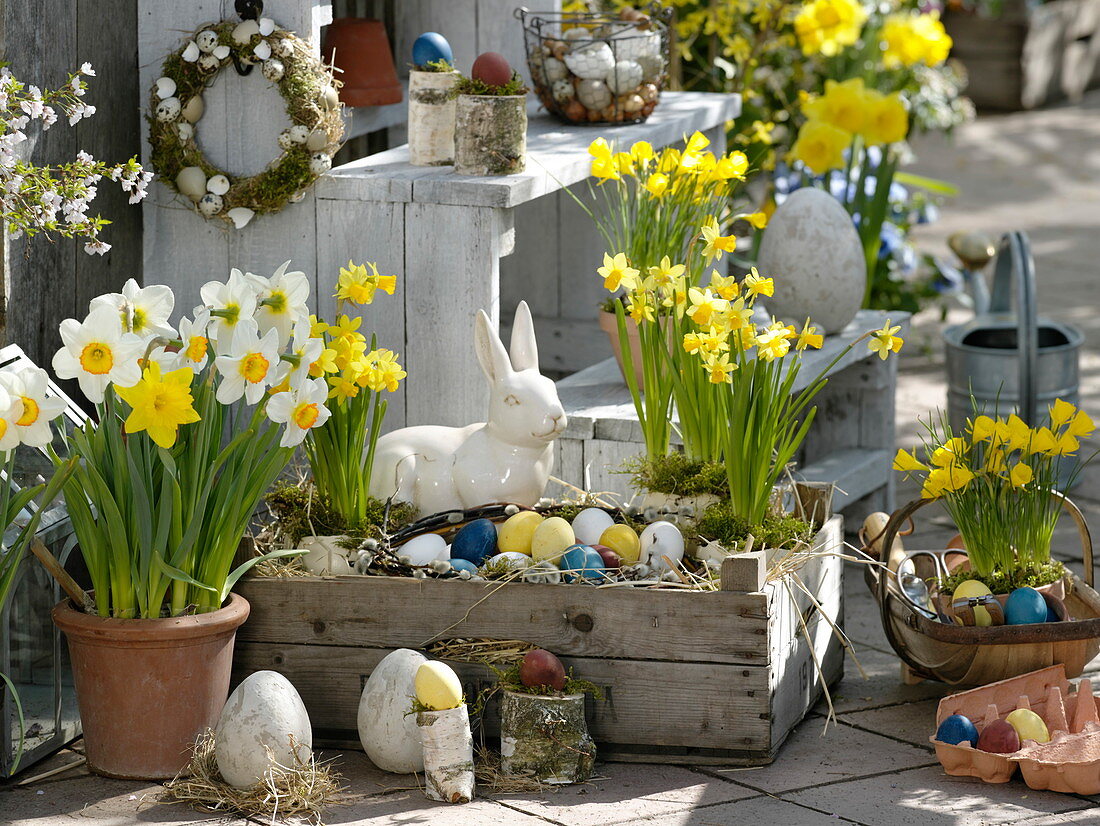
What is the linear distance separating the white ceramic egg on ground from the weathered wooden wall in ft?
4.71

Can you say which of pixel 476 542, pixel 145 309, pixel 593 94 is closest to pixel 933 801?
pixel 476 542

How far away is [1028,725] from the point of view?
2.64 metres

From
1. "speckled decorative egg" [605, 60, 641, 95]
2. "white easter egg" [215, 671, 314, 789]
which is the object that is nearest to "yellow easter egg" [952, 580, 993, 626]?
"white easter egg" [215, 671, 314, 789]

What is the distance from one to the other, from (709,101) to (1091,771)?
2.10m

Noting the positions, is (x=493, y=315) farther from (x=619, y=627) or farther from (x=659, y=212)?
(x=619, y=627)

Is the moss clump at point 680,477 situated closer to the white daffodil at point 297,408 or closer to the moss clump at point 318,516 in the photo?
the moss clump at point 318,516

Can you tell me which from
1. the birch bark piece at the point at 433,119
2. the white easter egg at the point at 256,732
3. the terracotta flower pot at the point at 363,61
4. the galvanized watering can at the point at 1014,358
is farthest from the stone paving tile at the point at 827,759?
the terracotta flower pot at the point at 363,61

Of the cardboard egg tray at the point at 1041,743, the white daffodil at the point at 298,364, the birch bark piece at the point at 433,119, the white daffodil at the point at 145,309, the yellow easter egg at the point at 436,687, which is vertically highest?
the birch bark piece at the point at 433,119

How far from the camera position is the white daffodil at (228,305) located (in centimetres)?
247

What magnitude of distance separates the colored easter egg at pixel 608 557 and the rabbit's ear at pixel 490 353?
37cm

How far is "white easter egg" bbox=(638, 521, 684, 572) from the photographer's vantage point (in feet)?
9.05

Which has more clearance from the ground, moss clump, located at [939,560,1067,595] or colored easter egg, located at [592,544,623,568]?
colored easter egg, located at [592,544,623,568]

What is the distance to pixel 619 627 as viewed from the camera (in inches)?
105

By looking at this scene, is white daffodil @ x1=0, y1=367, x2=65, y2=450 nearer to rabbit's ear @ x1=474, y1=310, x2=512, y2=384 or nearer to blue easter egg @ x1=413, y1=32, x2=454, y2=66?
rabbit's ear @ x1=474, y1=310, x2=512, y2=384
